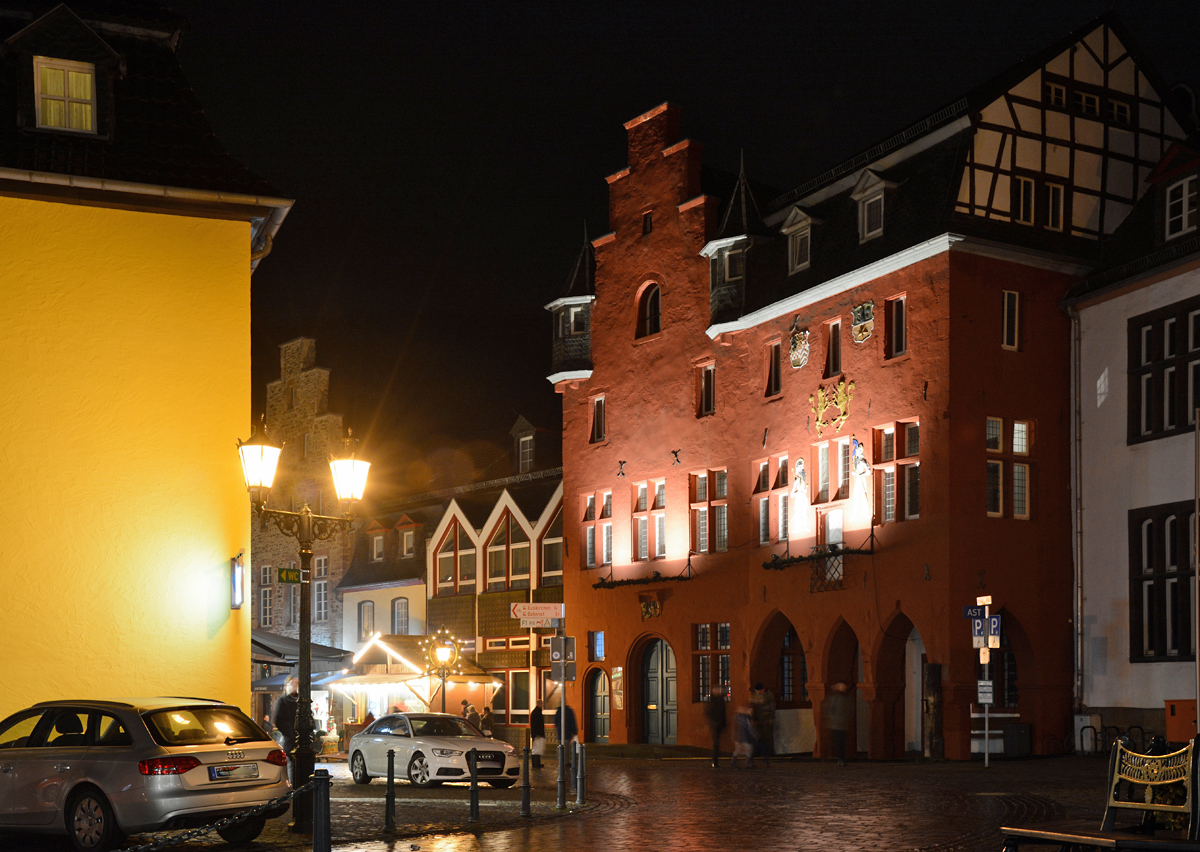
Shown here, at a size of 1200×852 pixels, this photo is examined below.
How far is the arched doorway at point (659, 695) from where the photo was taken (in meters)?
38.8

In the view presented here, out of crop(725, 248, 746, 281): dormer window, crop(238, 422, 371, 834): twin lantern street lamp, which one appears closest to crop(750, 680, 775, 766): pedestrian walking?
crop(725, 248, 746, 281): dormer window

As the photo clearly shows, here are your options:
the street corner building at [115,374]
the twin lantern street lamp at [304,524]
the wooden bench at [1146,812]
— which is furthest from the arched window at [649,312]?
the wooden bench at [1146,812]

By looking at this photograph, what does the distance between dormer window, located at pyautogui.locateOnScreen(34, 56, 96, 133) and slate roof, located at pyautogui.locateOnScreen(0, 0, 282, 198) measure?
4.7 inches

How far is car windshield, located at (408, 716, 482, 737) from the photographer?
993 inches

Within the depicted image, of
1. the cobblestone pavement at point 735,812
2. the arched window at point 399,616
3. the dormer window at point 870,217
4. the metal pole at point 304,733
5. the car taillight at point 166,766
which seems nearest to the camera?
the car taillight at point 166,766

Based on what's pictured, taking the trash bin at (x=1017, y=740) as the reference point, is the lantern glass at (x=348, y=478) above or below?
above

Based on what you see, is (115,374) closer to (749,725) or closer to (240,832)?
(240,832)

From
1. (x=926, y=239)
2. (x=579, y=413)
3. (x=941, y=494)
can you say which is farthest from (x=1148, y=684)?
(x=579, y=413)

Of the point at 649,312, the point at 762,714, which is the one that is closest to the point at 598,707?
the point at 762,714

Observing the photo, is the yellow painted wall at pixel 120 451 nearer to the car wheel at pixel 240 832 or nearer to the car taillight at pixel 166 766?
the car wheel at pixel 240 832

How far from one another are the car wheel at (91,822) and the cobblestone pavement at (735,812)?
0.96m

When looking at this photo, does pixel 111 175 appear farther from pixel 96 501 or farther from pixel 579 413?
pixel 579 413

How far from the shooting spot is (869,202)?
33.3m

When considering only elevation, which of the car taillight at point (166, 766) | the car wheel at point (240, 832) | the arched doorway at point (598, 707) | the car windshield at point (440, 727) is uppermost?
the car taillight at point (166, 766)
